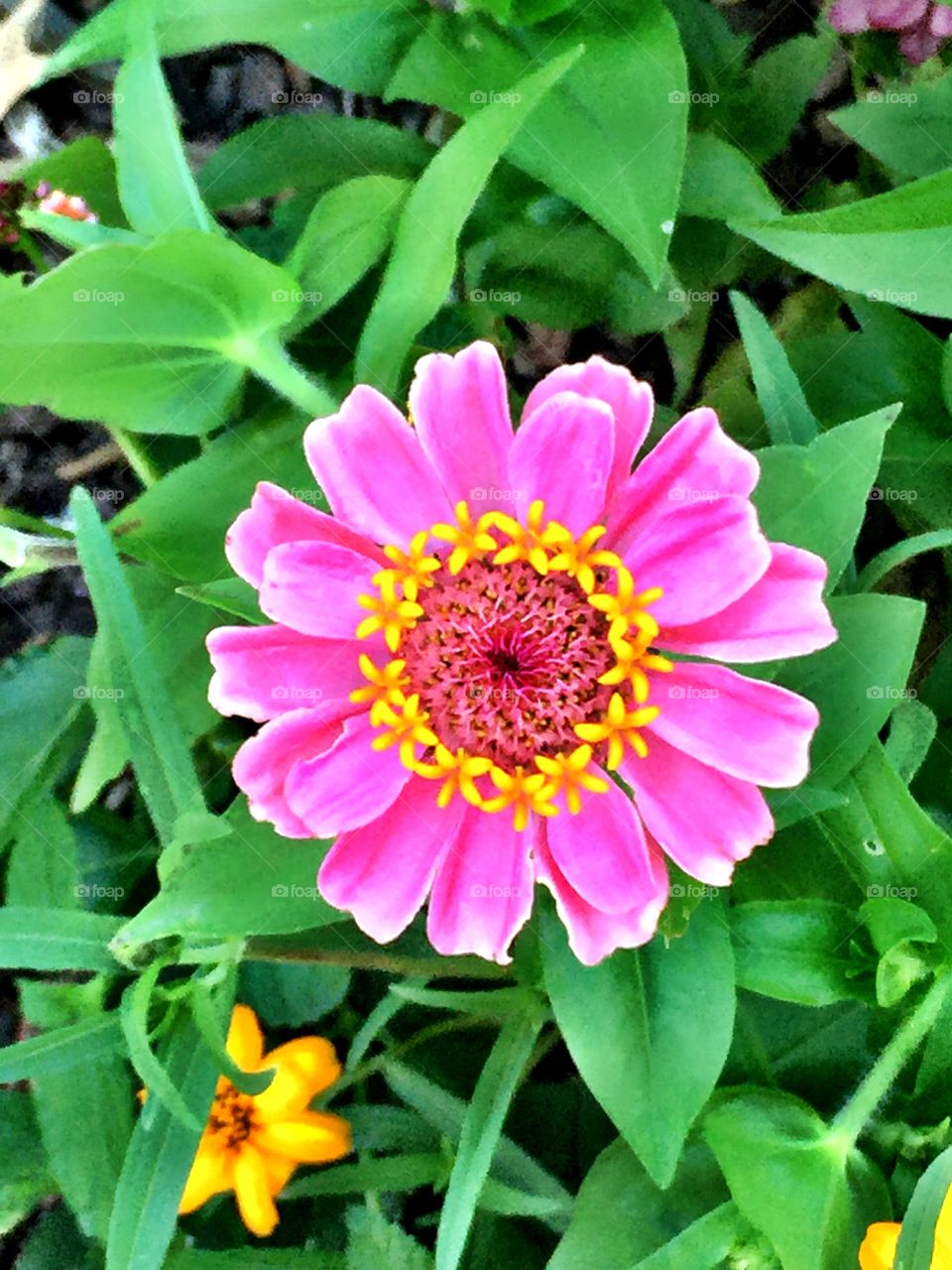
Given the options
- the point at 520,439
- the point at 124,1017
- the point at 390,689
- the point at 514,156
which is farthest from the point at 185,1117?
the point at 514,156

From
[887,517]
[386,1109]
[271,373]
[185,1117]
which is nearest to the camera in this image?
[185,1117]

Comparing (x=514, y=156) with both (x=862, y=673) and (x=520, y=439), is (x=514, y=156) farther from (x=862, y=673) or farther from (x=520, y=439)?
(x=862, y=673)

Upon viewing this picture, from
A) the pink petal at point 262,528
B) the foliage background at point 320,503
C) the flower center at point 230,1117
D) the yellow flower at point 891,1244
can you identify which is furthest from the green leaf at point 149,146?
the yellow flower at point 891,1244

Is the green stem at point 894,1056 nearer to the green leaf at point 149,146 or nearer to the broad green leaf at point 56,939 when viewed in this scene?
the broad green leaf at point 56,939

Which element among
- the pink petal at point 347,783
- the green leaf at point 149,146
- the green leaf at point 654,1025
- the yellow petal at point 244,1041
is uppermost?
the green leaf at point 149,146

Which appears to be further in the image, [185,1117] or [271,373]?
[271,373]
